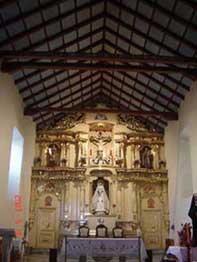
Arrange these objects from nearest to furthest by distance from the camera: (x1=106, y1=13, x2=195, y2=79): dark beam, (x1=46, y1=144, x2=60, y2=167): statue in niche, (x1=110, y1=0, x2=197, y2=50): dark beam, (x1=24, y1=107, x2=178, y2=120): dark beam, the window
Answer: (x1=110, y1=0, x2=197, y2=50): dark beam
(x1=106, y1=13, x2=195, y2=79): dark beam
the window
(x1=24, y1=107, x2=178, y2=120): dark beam
(x1=46, y1=144, x2=60, y2=167): statue in niche

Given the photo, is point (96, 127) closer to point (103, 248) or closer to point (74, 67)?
point (74, 67)

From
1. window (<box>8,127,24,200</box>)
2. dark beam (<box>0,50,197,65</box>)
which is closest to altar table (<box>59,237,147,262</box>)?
window (<box>8,127,24,200</box>)

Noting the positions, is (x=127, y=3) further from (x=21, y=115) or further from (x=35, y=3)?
(x=21, y=115)

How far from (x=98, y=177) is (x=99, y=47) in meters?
5.72

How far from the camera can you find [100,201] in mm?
15094

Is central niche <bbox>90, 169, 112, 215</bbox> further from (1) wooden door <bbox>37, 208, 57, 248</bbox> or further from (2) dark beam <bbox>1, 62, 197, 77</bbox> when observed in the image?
(2) dark beam <bbox>1, 62, 197, 77</bbox>

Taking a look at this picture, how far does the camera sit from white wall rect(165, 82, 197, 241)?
41.2 ft

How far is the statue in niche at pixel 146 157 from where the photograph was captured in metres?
A: 16.1

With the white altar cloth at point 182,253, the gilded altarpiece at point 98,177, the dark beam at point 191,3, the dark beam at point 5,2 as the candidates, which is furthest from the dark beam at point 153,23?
the gilded altarpiece at point 98,177

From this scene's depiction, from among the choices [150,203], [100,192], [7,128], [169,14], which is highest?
[169,14]

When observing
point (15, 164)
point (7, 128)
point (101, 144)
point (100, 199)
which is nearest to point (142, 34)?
point (7, 128)

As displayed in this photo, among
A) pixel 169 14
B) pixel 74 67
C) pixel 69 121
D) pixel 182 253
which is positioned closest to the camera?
pixel 182 253

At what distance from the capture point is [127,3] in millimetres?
10047

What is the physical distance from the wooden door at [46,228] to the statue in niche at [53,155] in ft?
6.47
